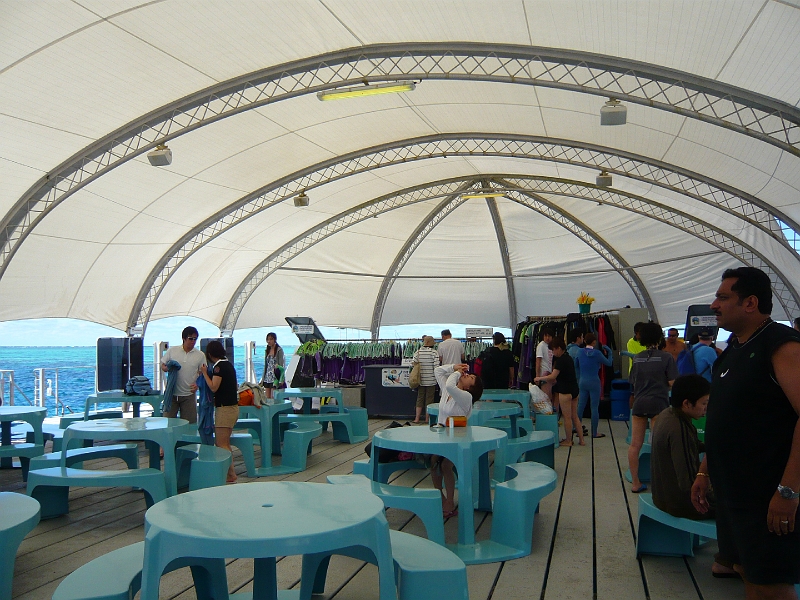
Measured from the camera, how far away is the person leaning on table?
6.40 metres

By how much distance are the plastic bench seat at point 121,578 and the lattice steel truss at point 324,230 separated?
15873mm

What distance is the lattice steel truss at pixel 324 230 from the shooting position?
752 inches

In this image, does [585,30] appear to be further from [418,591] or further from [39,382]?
[39,382]

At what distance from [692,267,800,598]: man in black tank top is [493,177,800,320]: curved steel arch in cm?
1532

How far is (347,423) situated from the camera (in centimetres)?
908

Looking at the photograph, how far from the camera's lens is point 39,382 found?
11.8 meters

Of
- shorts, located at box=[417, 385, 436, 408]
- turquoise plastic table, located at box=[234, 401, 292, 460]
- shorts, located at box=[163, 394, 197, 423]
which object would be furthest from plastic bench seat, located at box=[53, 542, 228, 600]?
shorts, located at box=[417, 385, 436, 408]

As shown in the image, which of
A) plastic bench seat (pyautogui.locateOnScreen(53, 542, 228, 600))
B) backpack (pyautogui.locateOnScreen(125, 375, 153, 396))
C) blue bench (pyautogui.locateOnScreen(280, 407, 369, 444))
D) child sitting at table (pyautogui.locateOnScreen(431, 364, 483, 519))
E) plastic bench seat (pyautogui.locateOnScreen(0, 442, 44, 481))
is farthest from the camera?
blue bench (pyautogui.locateOnScreen(280, 407, 369, 444))

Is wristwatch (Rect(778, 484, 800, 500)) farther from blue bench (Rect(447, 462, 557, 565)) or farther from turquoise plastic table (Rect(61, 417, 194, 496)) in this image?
turquoise plastic table (Rect(61, 417, 194, 496))

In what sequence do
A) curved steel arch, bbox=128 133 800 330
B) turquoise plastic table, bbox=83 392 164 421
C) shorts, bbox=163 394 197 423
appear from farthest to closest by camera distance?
curved steel arch, bbox=128 133 800 330 < turquoise plastic table, bbox=83 392 164 421 < shorts, bbox=163 394 197 423

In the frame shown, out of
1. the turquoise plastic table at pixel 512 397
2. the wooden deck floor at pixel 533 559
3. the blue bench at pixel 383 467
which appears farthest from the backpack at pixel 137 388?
the blue bench at pixel 383 467

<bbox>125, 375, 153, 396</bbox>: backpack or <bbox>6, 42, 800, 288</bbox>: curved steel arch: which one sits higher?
<bbox>6, 42, 800, 288</bbox>: curved steel arch

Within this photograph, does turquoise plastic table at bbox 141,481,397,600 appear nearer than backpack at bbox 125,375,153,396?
Yes

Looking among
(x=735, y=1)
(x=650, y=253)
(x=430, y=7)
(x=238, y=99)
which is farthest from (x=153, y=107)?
(x=650, y=253)
